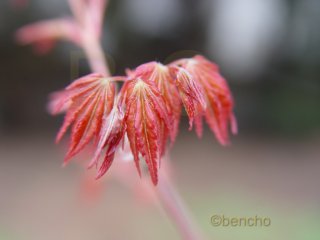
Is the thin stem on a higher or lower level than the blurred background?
higher

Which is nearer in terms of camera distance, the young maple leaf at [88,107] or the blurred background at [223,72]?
the young maple leaf at [88,107]

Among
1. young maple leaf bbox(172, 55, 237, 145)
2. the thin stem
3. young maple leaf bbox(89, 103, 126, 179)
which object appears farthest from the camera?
the thin stem

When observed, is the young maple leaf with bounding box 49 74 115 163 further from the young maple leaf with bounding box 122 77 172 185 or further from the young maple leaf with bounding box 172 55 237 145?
the young maple leaf with bounding box 172 55 237 145

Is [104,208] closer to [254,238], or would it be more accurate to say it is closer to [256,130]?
[254,238]

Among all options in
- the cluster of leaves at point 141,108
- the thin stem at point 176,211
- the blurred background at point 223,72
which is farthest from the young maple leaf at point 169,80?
the blurred background at point 223,72

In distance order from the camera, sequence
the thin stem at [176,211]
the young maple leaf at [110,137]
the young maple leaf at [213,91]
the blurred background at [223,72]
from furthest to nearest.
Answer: the blurred background at [223,72] < the thin stem at [176,211] < the young maple leaf at [213,91] < the young maple leaf at [110,137]

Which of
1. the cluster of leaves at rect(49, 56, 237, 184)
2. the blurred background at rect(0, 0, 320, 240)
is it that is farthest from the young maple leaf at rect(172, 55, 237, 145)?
the blurred background at rect(0, 0, 320, 240)

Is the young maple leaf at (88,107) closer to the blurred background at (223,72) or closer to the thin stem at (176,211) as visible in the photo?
the thin stem at (176,211)

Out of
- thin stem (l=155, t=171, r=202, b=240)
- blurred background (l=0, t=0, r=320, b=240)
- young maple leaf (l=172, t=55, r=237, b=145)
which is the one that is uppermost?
young maple leaf (l=172, t=55, r=237, b=145)
